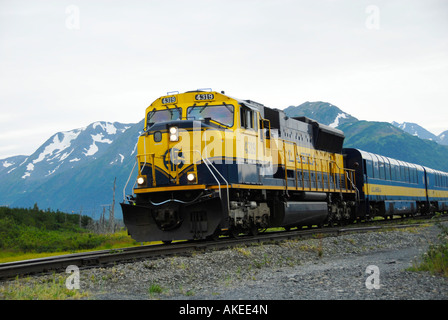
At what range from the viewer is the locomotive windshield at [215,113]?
12812mm

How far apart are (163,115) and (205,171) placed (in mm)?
2348

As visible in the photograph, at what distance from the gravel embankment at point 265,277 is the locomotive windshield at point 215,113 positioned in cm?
347

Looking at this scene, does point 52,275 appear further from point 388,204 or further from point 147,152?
point 388,204

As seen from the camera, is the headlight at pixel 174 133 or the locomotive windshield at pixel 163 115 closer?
the headlight at pixel 174 133

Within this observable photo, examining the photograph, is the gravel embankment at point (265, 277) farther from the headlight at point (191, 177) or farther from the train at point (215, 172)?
the headlight at point (191, 177)

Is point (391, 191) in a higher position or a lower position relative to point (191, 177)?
lower

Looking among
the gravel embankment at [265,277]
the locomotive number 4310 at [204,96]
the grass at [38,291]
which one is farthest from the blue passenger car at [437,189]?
the grass at [38,291]

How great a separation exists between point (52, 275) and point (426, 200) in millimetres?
31631

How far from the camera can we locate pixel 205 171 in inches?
482

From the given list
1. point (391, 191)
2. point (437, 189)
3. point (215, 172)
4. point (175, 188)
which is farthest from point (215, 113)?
point (437, 189)

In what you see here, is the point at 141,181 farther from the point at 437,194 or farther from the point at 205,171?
the point at 437,194

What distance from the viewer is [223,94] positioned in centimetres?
1303

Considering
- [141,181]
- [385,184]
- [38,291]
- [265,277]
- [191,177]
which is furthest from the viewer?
[385,184]

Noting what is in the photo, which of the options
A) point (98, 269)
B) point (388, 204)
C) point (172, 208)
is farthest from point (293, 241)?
point (388, 204)
